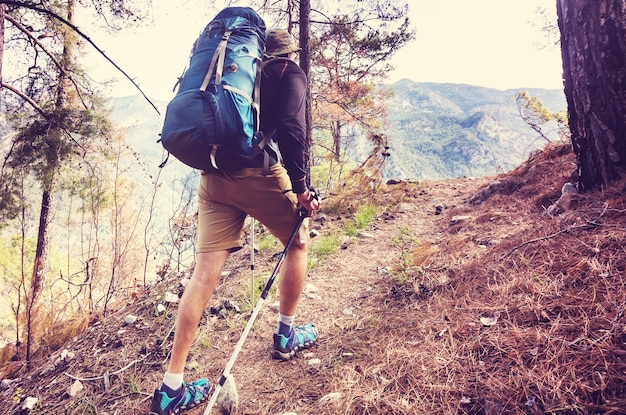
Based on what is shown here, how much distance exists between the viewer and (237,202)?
2.05 metres

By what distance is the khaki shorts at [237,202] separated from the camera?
1996mm

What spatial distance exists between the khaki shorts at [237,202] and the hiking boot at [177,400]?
778 millimetres

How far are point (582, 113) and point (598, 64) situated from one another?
37 centimetres

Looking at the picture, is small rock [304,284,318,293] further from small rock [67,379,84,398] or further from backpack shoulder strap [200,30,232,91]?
backpack shoulder strap [200,30,232,91]

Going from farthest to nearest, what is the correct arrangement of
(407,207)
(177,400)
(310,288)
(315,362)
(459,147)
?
(459,147) → (407,207) → (310,288) → (315,362) → (177,400)

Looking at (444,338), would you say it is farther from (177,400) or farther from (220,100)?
(220,100)

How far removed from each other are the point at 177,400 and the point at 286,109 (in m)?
1.71

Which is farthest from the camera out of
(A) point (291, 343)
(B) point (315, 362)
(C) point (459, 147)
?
(C) point (459, 147)

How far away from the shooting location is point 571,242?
2.18m

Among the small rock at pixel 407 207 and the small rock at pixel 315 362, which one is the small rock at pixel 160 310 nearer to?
the small rock at pixel 315 362

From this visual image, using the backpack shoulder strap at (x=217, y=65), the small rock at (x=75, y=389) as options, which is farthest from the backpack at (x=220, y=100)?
the small rock at (x=75, y=389)

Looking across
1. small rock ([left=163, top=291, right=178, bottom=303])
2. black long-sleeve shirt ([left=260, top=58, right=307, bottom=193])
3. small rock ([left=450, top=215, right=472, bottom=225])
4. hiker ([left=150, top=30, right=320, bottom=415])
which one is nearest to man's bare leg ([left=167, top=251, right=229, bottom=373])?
hiker ([left=150, top=30, right=320, bottom=415])

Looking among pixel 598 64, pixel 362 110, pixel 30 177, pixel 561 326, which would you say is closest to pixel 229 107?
pixel 561 326

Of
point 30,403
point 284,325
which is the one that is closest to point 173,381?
point 284,325
